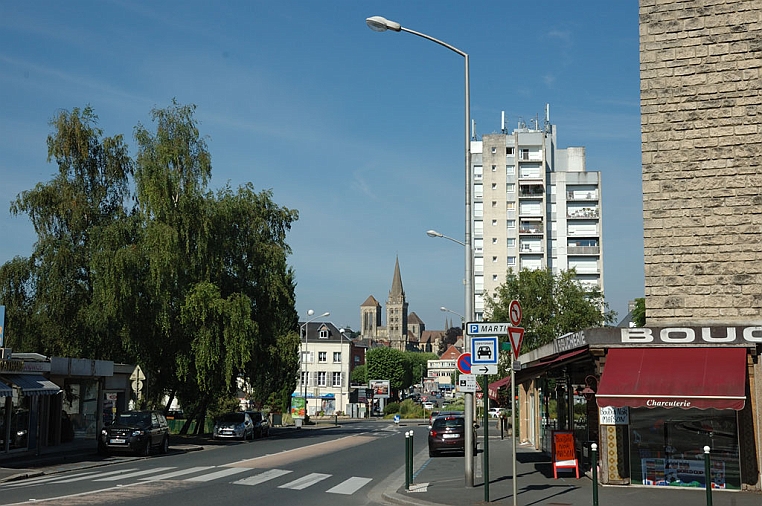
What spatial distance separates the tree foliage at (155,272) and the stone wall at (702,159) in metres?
24.1

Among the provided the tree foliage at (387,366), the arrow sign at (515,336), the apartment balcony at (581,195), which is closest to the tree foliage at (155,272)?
the arrow sign at (515,336)

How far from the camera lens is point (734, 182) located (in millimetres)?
19156

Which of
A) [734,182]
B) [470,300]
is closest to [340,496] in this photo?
[470,300]

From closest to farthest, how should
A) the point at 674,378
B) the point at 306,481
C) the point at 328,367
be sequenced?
the point at 674,378 → the point at 306,481 → the point at 328,367

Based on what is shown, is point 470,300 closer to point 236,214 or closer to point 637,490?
point 637,490

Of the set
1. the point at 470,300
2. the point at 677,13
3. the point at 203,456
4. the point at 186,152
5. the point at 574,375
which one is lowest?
the point at 203,456

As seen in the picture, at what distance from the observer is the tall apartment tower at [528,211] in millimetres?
97750

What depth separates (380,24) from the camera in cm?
1750

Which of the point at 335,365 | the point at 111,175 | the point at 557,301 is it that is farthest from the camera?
the point at 335,365

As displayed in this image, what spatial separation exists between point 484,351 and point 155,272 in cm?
2486

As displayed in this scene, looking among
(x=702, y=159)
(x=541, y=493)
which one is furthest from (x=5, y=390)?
(x=702, y=159)

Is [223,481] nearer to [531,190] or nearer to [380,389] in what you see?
[531,190]

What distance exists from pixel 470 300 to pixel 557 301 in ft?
109

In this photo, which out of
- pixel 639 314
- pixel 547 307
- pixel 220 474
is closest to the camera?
pixel 220 474
